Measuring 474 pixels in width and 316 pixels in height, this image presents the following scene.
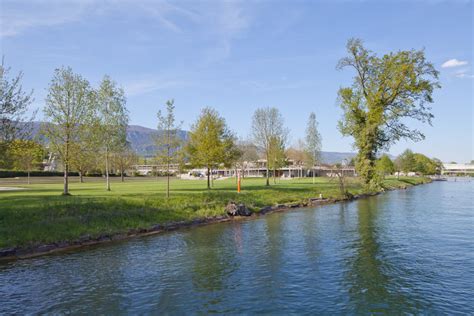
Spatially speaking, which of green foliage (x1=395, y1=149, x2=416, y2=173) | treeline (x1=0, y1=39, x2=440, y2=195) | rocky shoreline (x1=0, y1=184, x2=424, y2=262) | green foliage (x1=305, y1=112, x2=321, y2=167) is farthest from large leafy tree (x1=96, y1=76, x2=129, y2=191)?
green foliage (x1=395, y1=149, x2=416, y2=173)

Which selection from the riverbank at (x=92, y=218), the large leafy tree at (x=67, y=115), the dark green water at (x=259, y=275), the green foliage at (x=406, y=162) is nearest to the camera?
the dark green water at (x=259, y=275)

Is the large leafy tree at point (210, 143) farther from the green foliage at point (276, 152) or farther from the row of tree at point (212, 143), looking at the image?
the green foliage at point (276, 152)

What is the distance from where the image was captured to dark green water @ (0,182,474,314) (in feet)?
43.5

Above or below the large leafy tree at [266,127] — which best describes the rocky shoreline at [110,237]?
below

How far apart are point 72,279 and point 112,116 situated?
4246cm

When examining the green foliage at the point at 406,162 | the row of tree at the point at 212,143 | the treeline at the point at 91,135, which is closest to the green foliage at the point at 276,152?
the row of tree at the point at 212,143

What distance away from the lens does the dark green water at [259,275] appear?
43.5 feet

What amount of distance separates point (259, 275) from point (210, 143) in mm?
35959

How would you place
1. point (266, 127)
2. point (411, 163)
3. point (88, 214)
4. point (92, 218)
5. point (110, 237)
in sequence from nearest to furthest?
1. point (110, 237)
2. point (92, 218)
3. point (88, 214)
4. point (266, 127)
5. point (411, 163)

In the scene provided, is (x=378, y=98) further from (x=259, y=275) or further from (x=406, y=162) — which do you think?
(x=406, y=162)

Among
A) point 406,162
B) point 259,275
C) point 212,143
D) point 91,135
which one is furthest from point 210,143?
point 406,162

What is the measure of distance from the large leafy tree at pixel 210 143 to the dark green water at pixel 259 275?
23900mm

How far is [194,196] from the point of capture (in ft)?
131

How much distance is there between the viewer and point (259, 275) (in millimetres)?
16719
